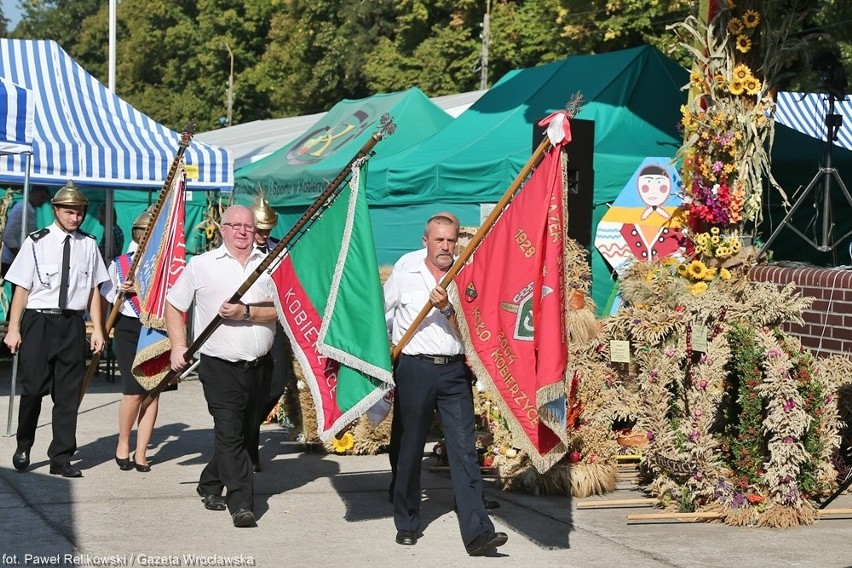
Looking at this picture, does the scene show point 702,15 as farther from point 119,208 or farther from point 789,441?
point 119,208

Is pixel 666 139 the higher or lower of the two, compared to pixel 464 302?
higher

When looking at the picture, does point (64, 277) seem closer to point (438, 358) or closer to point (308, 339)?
point (308, 339)

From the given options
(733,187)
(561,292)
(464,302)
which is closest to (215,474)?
(464,302)

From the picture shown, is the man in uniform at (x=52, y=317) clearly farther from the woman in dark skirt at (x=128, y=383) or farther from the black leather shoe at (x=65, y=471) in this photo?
the woman in dark skirt at (x=128, y=383)

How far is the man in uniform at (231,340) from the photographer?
750cm

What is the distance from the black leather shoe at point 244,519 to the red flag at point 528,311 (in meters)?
1.62

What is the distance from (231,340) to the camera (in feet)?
24.8

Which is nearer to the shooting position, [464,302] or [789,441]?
[464,302]

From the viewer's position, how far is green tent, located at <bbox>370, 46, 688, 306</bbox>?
14.4 m

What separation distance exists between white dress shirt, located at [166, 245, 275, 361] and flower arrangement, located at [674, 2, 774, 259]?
164 inches

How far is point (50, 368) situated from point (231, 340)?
2156mm

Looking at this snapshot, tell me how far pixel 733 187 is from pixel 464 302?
13.8ft

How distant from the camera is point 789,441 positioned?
7730mm

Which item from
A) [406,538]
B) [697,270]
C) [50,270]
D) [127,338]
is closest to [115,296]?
[127,338]
